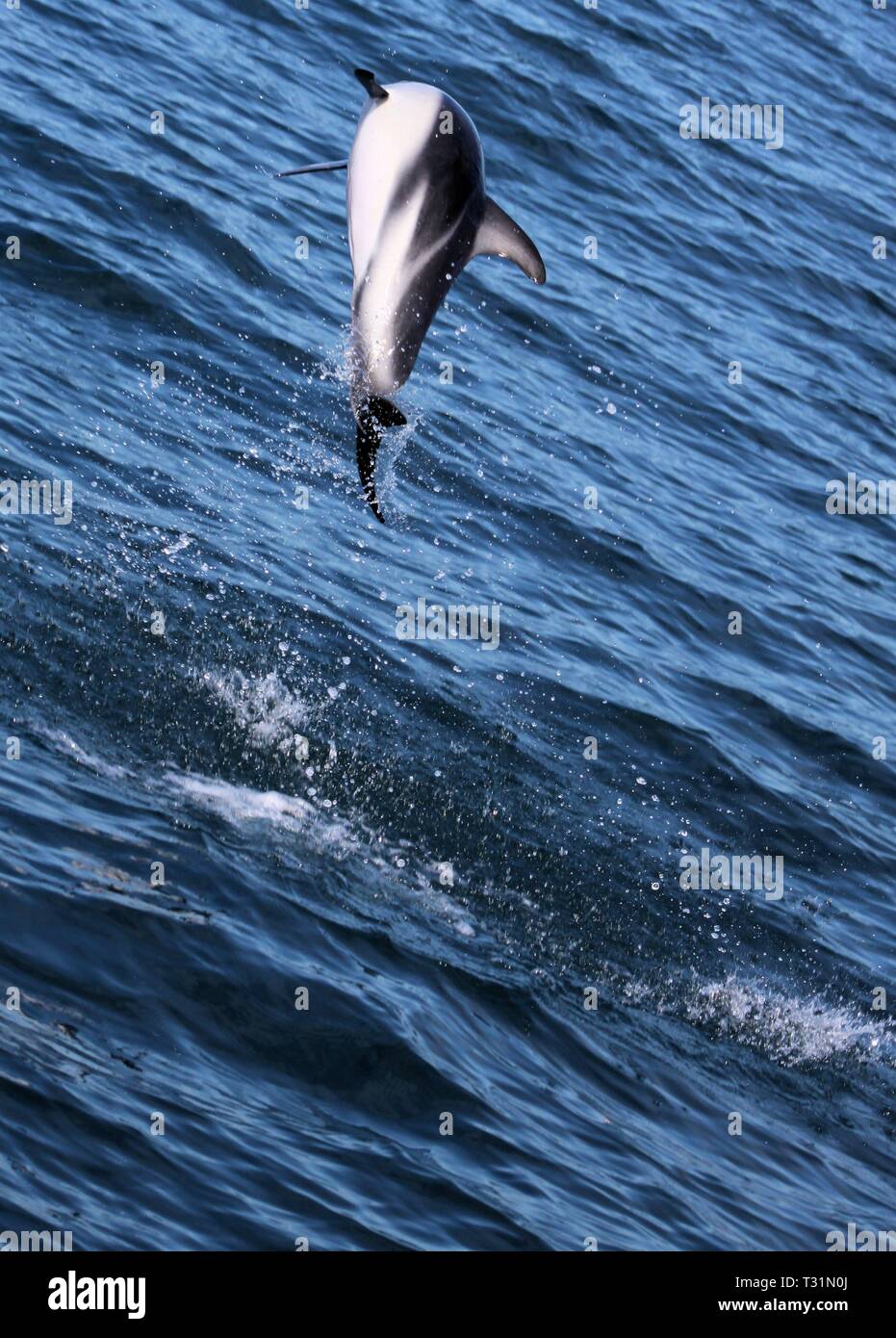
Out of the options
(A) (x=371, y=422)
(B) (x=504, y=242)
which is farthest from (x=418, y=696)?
(A) (x=371, y=422)

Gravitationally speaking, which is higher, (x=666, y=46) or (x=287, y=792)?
(x=666, y=46)

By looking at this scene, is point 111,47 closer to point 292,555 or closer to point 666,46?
point 292,555

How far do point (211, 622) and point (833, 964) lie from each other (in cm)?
457

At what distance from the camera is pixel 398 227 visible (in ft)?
24.8

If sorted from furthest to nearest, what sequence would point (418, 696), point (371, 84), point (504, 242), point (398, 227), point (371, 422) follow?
point (418, 696)
point (504, 242)
point (371, 84)
point (398, 227)
point (371, 422)

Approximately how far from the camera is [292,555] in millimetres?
15141

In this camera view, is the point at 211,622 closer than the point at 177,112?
Yes

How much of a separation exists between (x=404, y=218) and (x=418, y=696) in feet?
22.7

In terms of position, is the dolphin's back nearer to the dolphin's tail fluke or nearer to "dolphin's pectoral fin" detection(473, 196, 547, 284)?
the dolphin's tail fluke

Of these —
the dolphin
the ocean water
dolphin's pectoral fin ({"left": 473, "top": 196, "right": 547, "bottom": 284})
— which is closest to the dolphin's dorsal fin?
the dolphin

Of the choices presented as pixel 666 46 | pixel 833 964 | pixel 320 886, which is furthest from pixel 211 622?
pixel 666 46

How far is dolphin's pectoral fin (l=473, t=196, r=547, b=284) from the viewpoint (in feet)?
26.9

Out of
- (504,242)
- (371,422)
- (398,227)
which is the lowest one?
(371,422)

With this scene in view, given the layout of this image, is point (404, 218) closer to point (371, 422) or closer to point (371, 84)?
point (371, 84)
